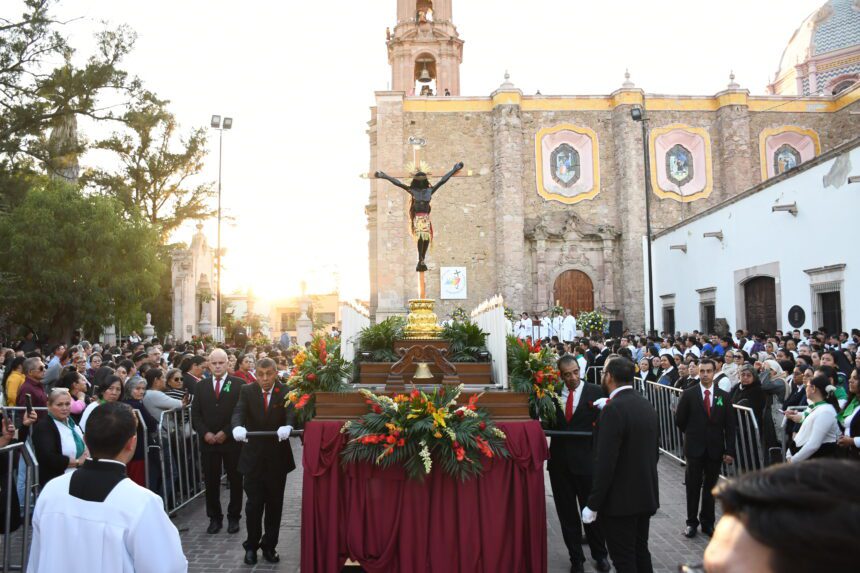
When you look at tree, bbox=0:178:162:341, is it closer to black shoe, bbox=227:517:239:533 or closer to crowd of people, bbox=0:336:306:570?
crowd of people, bbox=0:336:306:570

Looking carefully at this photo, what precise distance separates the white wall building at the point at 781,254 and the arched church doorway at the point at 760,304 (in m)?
0.03

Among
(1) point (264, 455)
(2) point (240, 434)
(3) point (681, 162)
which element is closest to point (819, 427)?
(1) point (264, 455)

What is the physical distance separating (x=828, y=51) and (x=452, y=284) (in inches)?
1192

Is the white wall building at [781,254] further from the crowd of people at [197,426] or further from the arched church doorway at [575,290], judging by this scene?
the crowd of people at [197,426]

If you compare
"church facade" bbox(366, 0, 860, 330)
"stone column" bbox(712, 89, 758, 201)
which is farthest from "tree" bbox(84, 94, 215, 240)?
"stone column" bbox(712, 89, 758, 201)

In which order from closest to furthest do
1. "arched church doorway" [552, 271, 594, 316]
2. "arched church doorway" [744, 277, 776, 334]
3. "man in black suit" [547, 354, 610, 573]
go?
1. "man in black suit" [547, 354, 610, 573]
2. "arched church doorway" [744, 277, 776, 334]
3. "arched church doorway" [552, 271, 594, 316]

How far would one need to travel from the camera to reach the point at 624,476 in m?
5.01

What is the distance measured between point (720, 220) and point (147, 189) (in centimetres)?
3105

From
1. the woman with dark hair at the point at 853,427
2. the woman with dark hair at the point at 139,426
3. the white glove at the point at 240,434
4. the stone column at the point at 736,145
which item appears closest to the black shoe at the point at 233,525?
the woman with dark hair at the point at 139,426

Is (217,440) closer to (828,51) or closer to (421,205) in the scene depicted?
(421,205)

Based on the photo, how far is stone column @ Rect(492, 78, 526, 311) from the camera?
3322 centimetres

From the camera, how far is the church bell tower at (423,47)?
3756 cm

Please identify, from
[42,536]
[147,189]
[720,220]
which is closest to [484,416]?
[42,536]

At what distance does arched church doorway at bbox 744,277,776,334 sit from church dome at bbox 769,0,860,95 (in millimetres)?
27787
